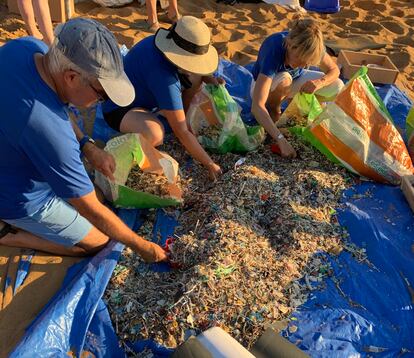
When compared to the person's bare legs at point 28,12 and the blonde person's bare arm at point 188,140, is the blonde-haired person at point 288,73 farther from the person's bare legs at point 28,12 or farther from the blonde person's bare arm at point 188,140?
the person's bare legs at point 28,12

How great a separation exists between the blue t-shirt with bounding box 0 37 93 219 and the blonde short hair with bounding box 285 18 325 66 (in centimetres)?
175

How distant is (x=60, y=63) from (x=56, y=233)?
3.60ft

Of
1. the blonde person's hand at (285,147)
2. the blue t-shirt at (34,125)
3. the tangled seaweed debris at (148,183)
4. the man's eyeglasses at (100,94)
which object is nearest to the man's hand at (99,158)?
the tangled seaweed debris at (148,183)

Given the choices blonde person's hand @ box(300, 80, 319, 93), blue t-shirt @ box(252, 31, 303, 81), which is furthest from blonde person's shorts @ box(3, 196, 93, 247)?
blonde person's hand @ box(300, 80, 319, 93)

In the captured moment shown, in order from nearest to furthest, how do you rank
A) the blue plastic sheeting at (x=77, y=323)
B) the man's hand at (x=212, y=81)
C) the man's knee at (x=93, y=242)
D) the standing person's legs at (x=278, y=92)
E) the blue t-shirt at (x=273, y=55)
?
1. the blue plastic sheeting at (x=77, y=323)
2. the man's knee at (x=93, y=242)
3. the blue t-shirt at (x=273, y=55)
4. the man's hand at (x=212, y=81)
5. the standing person's legs at (x=278, y=92)

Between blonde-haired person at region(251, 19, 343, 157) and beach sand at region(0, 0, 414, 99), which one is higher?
blonde-haired person at region(251, 19, 343, 157)

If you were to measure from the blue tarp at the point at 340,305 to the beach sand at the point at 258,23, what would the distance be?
7.11ft

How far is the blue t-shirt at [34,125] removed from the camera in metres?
1.79

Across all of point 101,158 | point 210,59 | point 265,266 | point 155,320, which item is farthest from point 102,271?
point 210,59

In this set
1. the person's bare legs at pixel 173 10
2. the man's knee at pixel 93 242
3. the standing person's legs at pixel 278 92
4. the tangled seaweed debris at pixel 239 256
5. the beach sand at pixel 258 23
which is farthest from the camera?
the person's bare legs at pixel 173 10

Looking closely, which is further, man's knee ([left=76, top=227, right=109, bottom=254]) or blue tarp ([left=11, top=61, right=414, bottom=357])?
man's knee ([left=76, top=227, right=109, bottom=254])

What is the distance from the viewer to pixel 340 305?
2514mm

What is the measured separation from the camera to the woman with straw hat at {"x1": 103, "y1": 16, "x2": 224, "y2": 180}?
2.89 meters

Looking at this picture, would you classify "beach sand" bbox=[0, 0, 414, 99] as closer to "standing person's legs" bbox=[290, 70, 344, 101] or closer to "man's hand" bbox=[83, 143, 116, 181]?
"standing person's legs" bbox=[290, 70, 344, 101]
